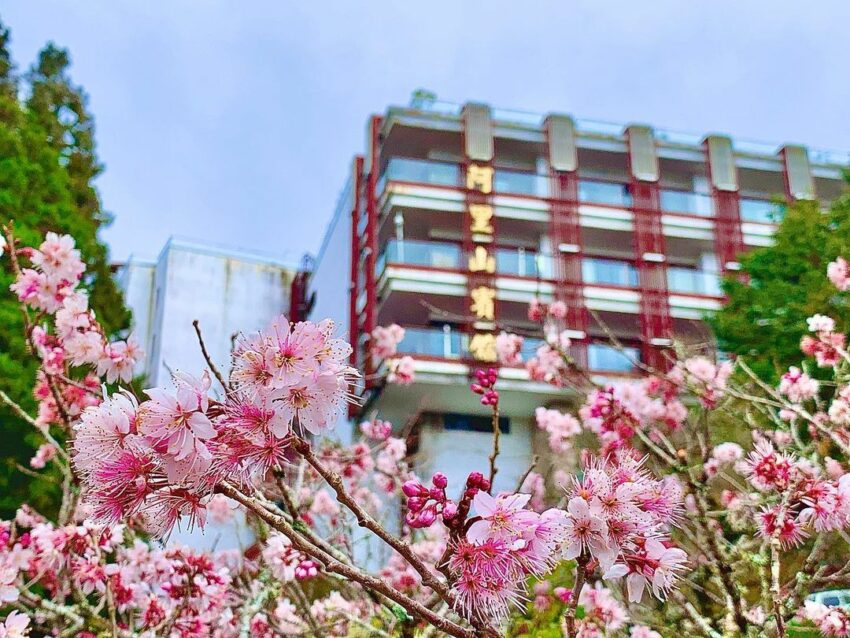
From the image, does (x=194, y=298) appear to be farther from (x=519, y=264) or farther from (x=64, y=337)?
(x=64, y=337)

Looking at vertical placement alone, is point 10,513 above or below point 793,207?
below

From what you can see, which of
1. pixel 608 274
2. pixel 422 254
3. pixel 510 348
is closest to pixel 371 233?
pixel 422 254

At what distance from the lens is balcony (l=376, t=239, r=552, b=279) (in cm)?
1788

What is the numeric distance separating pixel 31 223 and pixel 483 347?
9243mm

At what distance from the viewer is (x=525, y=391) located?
59.3 ft

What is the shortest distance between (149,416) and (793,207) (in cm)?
1448

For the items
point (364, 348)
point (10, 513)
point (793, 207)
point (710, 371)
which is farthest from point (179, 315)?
point (710, 371)

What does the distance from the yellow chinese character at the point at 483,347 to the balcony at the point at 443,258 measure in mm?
1731

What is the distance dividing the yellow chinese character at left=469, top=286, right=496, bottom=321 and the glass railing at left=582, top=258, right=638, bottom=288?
2.46 m

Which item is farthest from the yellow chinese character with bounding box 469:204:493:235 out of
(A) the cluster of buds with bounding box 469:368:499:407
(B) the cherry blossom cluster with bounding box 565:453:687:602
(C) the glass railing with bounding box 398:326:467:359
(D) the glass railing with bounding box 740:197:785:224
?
(B) the cherry blossom cluster with bounding box 565:453:687:602

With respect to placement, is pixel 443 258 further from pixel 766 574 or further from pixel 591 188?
pixel 766 574

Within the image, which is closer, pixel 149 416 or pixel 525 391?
pixel 149 416

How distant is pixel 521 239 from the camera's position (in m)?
20.3

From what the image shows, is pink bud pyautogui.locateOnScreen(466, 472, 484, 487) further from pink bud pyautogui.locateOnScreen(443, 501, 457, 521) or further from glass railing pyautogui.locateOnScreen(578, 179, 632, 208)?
glass railing pyautogui.locateOnScreen(578, 179, 632, 208)
